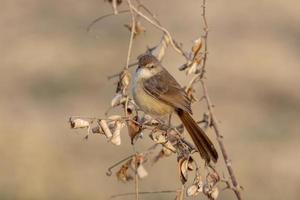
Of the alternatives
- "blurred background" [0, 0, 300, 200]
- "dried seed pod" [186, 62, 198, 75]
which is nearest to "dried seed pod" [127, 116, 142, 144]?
"dried seed pod" [186, 62, 198, 75]

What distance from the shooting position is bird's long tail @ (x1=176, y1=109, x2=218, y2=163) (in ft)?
14.6

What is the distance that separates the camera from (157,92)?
537cm

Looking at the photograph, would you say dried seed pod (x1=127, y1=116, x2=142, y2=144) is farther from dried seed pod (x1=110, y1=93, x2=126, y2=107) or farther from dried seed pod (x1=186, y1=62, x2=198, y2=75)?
dried seed pod (x1=186, y1=62, x2=198, y2=75)

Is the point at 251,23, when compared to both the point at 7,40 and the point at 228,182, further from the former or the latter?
the point at 228,182

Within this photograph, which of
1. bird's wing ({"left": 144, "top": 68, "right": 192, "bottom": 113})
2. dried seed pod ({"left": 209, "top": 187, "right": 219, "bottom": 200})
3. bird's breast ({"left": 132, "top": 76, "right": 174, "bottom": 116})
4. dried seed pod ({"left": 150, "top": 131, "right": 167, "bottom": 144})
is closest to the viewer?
dried seed pod ({"left": 209, "top": 187, "right": 219, "bottom": 200})

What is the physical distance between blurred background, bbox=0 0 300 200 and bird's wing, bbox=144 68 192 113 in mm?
4236

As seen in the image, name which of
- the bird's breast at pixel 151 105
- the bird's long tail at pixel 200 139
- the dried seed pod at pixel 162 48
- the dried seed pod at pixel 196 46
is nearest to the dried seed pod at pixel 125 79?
the dried seed pod at pixel 162 48

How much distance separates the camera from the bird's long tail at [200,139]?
14.6 feet

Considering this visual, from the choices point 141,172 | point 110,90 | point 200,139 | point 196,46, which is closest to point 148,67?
point 200,139

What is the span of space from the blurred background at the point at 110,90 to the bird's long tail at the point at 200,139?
15.3ft

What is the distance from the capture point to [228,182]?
13.5ft

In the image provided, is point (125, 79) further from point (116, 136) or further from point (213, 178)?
point (213, 178)

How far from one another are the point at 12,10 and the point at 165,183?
28.3 ft

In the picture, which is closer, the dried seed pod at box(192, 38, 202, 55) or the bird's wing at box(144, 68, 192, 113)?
the dried seed pod at box(192, 38, 202, 55)
